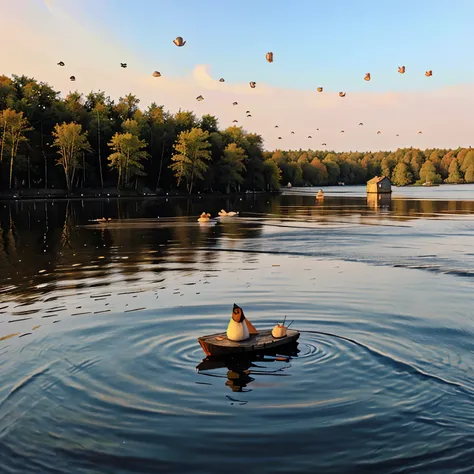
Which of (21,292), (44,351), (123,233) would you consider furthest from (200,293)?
(123,233)

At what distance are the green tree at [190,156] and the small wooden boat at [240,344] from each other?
446 ft

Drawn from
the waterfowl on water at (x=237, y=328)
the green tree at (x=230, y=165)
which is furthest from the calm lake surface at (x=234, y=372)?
the green tree at (x=230, y=165)

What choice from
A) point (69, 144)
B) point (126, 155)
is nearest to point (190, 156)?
point (126, 155)

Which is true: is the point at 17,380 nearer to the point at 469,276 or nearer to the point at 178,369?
the point at 178,369

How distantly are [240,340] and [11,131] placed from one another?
119 meters

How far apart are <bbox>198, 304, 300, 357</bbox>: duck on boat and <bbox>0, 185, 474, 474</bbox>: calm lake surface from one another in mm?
440

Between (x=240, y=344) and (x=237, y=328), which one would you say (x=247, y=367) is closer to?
(x=240, y=344)

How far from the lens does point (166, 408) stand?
485 inches

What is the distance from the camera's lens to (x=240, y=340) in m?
15.6

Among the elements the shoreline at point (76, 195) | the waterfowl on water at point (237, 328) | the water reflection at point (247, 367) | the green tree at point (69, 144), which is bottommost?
the water reflection at point (247, 367)

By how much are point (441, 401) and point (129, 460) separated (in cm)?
638

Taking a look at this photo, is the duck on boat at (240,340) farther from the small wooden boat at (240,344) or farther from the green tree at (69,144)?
the green tree at (69,144)

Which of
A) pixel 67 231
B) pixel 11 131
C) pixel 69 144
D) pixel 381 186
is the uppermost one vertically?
pixel 11 131

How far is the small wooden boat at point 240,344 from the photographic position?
49.8ft
